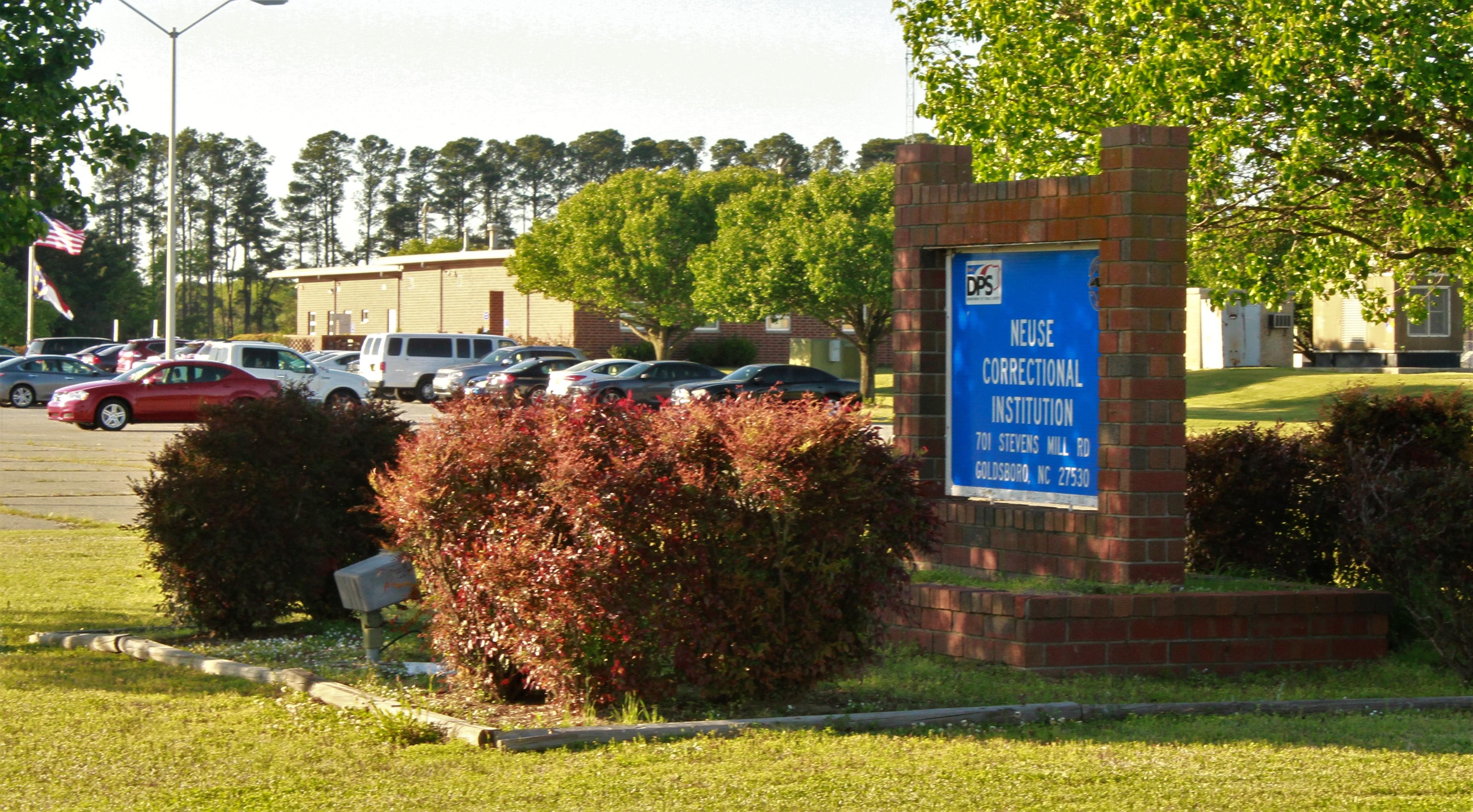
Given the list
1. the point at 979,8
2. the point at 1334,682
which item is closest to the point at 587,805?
the point at 1334,682

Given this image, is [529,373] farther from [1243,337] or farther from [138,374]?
[1243,337]

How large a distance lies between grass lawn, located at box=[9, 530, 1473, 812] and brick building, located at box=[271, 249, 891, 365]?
47957 mm

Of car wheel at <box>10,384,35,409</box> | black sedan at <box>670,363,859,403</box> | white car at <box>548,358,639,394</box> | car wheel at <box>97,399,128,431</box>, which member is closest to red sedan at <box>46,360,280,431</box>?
car wheel at <box>97,399,128,431</box>

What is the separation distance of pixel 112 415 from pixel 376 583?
26.6 m

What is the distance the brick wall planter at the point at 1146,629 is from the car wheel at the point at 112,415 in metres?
27.1

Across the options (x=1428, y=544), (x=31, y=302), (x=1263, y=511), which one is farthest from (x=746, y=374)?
(x=31, y=302)

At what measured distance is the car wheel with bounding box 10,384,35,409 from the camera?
4006 centimetres

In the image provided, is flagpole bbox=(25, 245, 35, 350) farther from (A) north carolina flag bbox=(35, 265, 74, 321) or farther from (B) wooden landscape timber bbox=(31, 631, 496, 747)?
(B) wooden landscape timber bbox=(31, 631, 496, 747)

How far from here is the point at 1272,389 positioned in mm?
41719

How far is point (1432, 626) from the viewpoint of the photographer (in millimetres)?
8023

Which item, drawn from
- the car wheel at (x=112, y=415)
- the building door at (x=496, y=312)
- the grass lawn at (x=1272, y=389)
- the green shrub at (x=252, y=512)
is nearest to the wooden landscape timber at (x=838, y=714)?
the green shrub at (x=252, y=512)

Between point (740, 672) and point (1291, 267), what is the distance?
1310 centimetres

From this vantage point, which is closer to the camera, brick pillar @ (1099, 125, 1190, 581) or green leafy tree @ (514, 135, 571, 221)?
brick pillar @ (1099, 125, 1190, 581)

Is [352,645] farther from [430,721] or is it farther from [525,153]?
[525,153]
